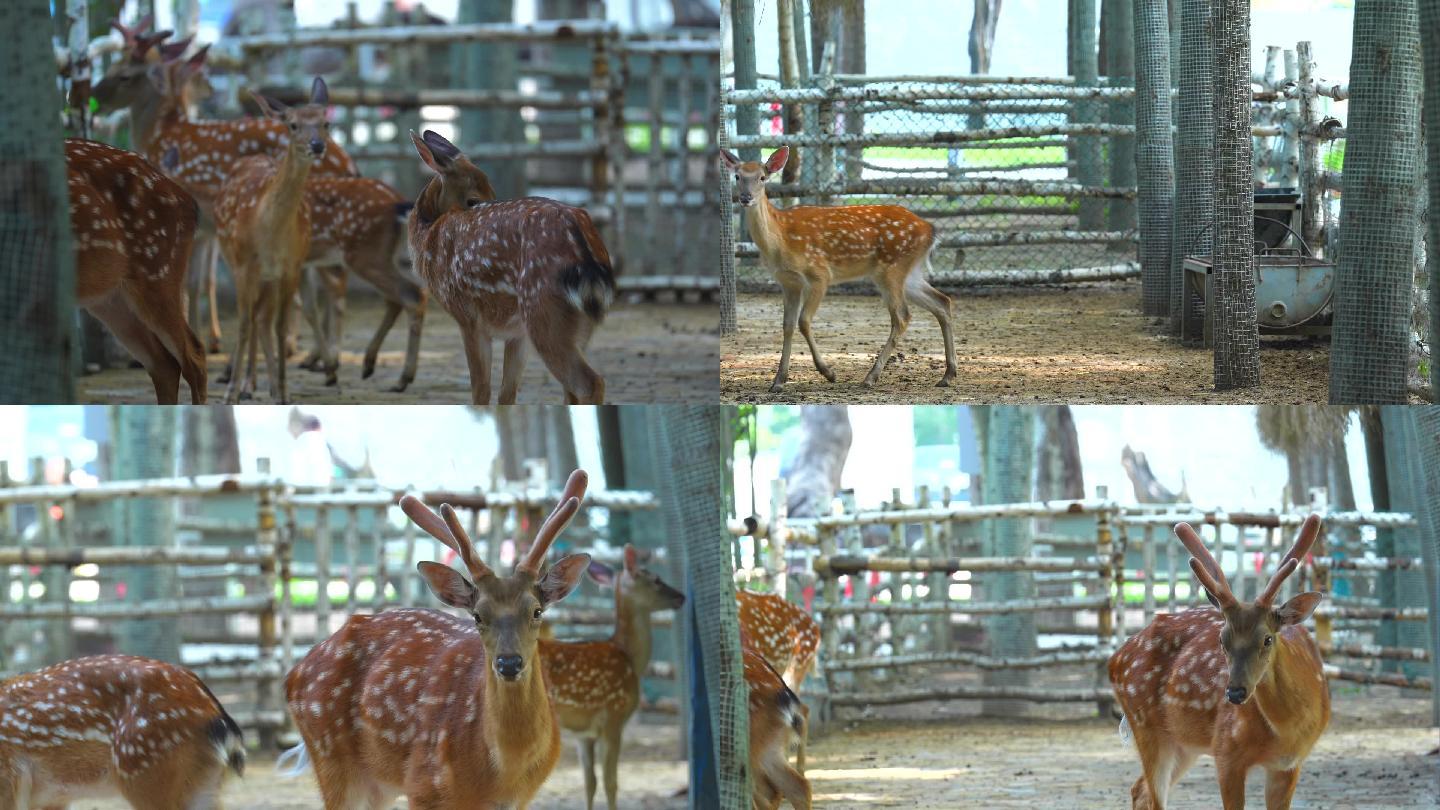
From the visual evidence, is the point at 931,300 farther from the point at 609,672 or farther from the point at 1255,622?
the point at 609,672

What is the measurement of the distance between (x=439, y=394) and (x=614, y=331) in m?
1.99

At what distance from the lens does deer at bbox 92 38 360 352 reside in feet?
21.1

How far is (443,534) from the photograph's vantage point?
381cm

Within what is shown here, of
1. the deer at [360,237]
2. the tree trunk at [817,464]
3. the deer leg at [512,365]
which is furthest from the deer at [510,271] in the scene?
the tree trunk at [817,464]

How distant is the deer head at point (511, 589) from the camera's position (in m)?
3.50

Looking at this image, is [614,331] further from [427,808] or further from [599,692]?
[427,808]

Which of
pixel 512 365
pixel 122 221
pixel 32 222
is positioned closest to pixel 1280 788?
pixel 512 365

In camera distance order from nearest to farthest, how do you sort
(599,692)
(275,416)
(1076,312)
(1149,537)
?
(1076,312)
(599,692)
(1149,537)
(275,416)

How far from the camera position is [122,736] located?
4.08 meters

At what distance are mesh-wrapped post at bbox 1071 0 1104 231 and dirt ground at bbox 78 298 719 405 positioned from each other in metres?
1.26

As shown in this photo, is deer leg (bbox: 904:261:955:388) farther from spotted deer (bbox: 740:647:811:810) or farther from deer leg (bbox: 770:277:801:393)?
spotted deer (bbox: 740:647:811:810)

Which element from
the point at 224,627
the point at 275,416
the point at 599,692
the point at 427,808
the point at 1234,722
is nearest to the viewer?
the point at 427,808

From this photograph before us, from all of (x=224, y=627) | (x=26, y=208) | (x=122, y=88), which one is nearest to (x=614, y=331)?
(x=122, y=88)

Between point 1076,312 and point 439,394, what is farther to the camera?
point 439,394
